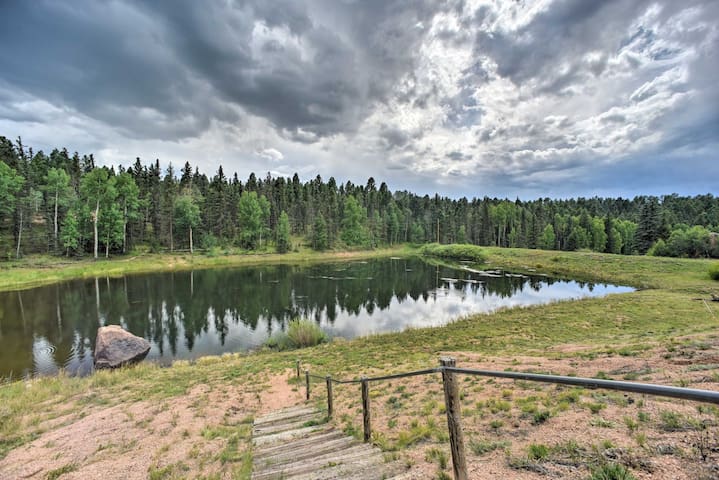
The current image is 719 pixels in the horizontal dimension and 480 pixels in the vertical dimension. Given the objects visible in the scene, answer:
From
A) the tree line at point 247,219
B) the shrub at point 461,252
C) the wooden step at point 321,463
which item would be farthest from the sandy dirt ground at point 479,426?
the shrub at point 461,252

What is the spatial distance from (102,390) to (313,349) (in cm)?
898

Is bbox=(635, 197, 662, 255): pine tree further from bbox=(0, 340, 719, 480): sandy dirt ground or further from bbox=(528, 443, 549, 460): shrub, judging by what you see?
bbox=(528, 443, 549, 460): shrub

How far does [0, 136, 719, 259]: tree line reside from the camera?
4931 cm

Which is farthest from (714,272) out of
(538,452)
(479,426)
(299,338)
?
(538,452)

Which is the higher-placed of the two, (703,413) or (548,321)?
(703,413)

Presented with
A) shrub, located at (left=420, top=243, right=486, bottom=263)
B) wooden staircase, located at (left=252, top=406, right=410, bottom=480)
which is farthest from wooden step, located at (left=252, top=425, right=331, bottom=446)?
shrub, located at (left=420, top=243, right=486, bottom=263)

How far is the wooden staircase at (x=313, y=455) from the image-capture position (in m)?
4.41

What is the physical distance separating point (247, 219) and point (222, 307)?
1834 inches

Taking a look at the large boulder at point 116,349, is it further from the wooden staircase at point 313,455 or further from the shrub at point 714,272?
the shrub at point 714,272

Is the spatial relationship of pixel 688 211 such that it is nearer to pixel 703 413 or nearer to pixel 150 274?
pixel 703 413

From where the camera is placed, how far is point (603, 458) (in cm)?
384

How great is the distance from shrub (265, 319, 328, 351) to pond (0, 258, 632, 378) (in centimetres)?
152

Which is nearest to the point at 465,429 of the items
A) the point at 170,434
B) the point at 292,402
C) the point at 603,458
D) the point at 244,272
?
the point at 603,458

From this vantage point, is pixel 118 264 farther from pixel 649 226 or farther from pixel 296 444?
pixel 649 226
